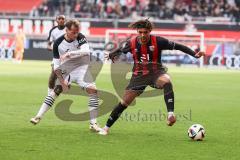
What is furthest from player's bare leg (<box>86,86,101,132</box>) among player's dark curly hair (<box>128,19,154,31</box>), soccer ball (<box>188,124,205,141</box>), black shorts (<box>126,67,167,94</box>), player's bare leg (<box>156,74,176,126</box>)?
soccer ball (<box>188,124,205,141</box>)

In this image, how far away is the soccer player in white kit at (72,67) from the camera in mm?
13484

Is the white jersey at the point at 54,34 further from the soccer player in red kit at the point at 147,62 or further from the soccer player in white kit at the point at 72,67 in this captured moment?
the soccer player in red kit at the point at 147,62

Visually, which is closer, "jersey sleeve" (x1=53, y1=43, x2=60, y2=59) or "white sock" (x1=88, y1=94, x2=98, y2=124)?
"white sock" (x1=88, y1=94, x2=98, y2=124)

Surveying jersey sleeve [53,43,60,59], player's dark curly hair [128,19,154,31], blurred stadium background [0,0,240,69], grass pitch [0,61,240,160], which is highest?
player's dark curly hair [128,19,154,31]

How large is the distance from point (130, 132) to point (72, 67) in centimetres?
193

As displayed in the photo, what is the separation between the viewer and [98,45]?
47406mm

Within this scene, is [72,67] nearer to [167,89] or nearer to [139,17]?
[167,89]

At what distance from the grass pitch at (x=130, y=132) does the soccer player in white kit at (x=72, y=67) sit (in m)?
0.44

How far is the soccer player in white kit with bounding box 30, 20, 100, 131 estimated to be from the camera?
13.5 metres

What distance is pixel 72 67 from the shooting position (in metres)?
14.2

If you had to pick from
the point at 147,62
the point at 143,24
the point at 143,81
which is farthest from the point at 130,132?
the point at 143,24

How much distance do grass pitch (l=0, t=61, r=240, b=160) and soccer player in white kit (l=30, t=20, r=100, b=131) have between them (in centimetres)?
44

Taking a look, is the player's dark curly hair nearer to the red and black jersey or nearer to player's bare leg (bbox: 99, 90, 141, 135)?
the red and black jersey

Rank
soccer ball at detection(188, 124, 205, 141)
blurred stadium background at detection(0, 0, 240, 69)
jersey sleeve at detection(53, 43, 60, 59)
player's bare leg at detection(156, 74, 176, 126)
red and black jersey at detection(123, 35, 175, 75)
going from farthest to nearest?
blurred stadium background at detection(0, 0, 240, 69), jersey sleeve at detection(53, 43, 60, 59), red and black jersey at detection(123, 35, 175, 75), player's bare leg at detection(156, 74, 176, 126), soccer ball at detection(188, 124, 205, 141)
